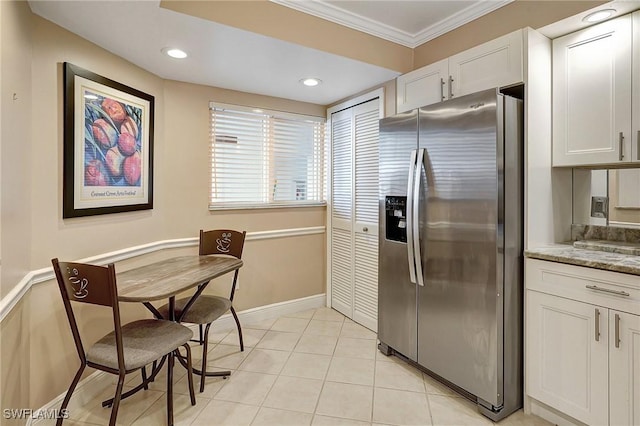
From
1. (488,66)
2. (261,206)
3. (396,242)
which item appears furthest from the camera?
(261,206)

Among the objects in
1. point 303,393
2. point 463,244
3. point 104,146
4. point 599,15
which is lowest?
point 303,393

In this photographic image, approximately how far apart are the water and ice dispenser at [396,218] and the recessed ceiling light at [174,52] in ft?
5.86

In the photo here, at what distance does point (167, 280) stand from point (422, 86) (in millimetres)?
2243

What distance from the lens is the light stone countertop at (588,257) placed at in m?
1.56

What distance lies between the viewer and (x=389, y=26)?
255cm

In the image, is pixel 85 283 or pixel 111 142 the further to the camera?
pixel 111 142

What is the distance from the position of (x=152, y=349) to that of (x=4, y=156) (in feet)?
3.66

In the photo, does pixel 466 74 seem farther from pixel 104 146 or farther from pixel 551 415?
pixel 104 146

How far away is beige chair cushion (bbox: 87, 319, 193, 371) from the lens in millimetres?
1643

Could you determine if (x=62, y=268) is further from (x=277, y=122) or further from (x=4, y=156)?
(x=277, y=122)

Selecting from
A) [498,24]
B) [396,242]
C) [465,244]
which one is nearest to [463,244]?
[465,244]

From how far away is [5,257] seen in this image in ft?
4.68

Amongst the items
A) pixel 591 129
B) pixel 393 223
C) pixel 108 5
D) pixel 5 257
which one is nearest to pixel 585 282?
pixel 591 129

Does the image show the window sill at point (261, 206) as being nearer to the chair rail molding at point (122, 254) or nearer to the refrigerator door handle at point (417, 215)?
the chair rail molding at point (122, 254)
